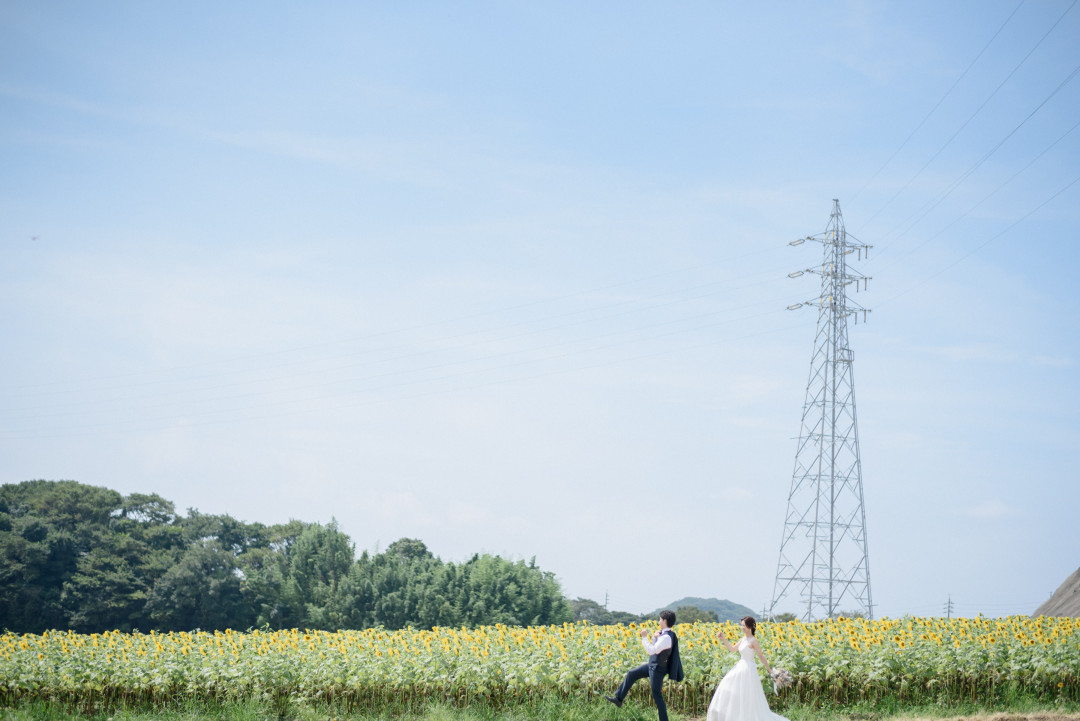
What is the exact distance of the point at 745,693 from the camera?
445 inches

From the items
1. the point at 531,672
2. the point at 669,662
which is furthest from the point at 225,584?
the point at 669,662

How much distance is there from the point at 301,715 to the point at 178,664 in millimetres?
2412

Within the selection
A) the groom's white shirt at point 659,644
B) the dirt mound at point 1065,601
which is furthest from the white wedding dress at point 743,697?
the dirt mound at point 1065,601

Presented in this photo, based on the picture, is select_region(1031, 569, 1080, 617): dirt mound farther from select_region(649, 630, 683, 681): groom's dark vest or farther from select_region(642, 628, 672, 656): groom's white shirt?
select_region(642, 628, 672, 656): groom's white shirt

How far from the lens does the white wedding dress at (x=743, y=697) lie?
11234 millimetres

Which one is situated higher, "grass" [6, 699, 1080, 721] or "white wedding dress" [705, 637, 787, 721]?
"white wedding dress" [705, 637, 787, 721]

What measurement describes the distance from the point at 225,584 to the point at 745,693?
37431mm

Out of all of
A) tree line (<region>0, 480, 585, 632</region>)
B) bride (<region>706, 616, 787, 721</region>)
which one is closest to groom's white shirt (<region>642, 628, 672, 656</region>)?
bride (<region>706, 616, 787, 721</region>)

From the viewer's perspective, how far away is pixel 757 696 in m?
11.3

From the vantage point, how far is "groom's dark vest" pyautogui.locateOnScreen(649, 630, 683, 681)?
11.9 metres

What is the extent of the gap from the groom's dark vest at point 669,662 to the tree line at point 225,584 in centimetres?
2221

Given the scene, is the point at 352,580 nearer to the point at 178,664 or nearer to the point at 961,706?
the point at 178,664

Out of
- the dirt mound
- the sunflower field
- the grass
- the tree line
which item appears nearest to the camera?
the grass

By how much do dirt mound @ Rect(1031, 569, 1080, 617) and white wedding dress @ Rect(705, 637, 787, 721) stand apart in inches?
688
